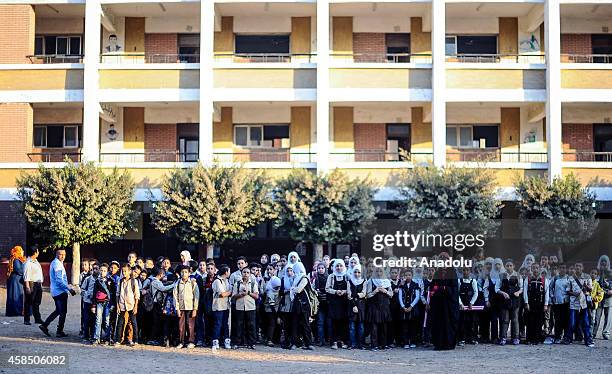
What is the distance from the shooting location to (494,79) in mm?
30188

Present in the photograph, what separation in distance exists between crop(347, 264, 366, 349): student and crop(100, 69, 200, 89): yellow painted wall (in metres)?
14.7

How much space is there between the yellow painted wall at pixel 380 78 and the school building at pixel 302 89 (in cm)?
5

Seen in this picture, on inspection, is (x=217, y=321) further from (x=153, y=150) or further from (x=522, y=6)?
(x=522, y=6)

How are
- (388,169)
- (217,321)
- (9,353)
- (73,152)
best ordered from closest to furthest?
(9,353) < (217,321) < (388,169) < (73,152)

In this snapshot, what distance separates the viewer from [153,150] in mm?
32625

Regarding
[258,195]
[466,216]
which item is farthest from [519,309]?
[258,195]

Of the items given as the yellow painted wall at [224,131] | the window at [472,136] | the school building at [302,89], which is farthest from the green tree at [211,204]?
the window at [472,136]

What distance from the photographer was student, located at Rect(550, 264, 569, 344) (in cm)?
1828

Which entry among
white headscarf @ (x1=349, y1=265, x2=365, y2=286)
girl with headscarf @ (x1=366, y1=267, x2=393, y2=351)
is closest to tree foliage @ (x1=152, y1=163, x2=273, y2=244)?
white headscarf @ (x1=349, y1=265, x2=365, y2=286)

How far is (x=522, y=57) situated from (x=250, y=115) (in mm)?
10284

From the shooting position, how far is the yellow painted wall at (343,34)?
32.3m

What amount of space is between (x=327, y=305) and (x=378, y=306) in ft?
3.33

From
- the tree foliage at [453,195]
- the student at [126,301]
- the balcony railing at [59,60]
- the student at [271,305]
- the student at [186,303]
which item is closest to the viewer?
the student at [186,303]

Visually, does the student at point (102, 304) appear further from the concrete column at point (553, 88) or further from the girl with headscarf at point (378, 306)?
the concrete column at point (553, 88)
